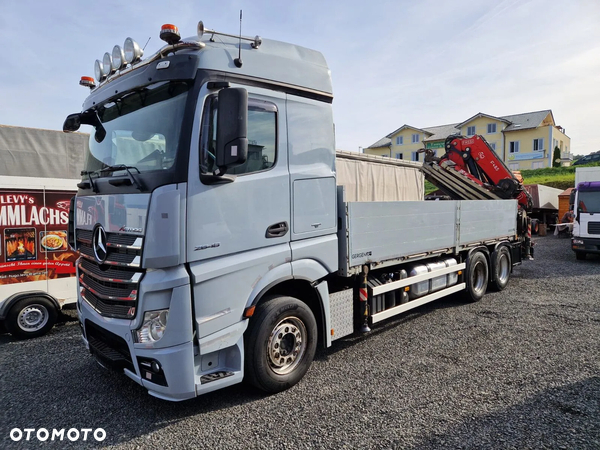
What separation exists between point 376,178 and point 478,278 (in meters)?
4.08

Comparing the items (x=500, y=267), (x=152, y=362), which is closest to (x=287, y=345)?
(x=152, y=362)

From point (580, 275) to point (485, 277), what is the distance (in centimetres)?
404

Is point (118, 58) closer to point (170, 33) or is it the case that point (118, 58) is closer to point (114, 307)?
point (170, 33)

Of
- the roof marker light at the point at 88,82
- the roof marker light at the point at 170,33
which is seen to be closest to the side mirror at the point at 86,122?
the roof marker light at the point at 88,82

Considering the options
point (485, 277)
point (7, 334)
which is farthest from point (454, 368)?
point (7, 334)

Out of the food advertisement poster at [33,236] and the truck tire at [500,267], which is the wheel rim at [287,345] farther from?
the truck tire at [500,267]

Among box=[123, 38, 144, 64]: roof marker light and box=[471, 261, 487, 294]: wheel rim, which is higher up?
box=[123, 38, 144, 64]: roof marker light

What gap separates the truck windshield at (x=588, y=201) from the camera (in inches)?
461

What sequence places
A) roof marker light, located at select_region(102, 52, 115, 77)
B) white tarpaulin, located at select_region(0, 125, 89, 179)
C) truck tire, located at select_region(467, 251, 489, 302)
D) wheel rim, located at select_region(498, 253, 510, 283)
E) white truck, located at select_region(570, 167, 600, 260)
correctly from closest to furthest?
roof marker light, located at select_region(102, 52, 115, 77) → truck tire, located at select_region(467, 251, 489, 302) → wheel rim, located at select_region(498, 253, 510, 283) → white tarpaulin, located at select_region(0, 125, 89, 179) → white truck, located at select_region(570, 167, 600, 260)

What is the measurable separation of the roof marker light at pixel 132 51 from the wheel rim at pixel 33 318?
4134 mm

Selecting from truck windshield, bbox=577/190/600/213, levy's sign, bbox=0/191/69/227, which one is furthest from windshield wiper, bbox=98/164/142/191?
truck windshield, bbox=577/190/600/213

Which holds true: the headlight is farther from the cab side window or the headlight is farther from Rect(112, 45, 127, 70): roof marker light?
Rect(112, 45, 127, 70): roof marker light

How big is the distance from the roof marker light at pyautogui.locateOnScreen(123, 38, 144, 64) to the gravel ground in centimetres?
316

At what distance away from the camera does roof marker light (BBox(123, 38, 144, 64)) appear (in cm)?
349
